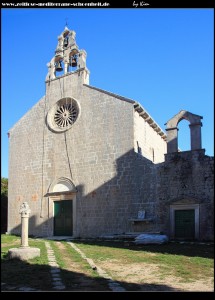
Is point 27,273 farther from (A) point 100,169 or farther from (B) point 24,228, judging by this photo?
(A) point 100,169

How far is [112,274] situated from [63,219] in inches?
451

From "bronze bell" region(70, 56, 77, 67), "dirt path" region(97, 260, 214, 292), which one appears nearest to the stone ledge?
"dirt path" region(97, 260, 214, 292)

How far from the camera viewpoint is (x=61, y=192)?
19047 millimetres

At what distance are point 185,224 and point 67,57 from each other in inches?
484

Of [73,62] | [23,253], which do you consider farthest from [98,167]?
[23,253]

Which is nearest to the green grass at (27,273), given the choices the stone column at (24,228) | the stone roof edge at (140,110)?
the stone column at (24,228)

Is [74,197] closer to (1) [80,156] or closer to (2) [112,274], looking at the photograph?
(1) [80,156]

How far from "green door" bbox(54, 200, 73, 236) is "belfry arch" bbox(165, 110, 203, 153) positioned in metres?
6.64

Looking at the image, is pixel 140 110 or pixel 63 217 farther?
pixel 63 217

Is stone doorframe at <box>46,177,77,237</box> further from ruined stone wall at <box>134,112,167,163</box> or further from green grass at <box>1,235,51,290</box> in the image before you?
green grass at <box>1,235,51,290</box>

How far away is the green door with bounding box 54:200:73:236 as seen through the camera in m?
18.9

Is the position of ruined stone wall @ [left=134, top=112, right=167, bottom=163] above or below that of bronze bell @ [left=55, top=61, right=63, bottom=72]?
below

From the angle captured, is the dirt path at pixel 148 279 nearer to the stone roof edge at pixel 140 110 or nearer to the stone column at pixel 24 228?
the stone column at pixel 24 228

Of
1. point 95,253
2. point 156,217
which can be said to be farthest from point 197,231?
point 95,253
